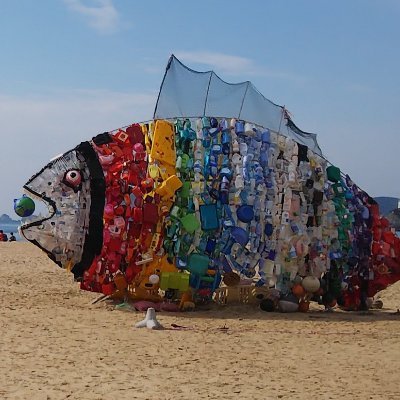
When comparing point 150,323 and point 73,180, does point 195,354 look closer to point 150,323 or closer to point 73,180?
point 150,323

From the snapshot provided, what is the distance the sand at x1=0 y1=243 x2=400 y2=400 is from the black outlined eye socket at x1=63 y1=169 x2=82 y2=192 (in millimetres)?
1895

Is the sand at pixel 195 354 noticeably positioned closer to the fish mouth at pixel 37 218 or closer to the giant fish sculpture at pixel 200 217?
the giant fish sculpture at pixel 200 217

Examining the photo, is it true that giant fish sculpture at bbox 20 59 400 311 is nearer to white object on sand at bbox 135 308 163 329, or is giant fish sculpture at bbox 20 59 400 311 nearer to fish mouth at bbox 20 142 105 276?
fish mouth at bbox 20 142 105 276

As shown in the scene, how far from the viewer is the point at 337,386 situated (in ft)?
22.7

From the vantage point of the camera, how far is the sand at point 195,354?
6621 millimetres

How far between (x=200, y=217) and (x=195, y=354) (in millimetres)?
3640

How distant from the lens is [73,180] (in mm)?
11336

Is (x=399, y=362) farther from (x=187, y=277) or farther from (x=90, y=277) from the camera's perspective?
(x=90, y=277)

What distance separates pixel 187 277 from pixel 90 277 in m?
1.50

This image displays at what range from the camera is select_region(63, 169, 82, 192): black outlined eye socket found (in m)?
11.3

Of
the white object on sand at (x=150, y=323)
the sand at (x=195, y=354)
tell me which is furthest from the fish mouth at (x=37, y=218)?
the white object on sand at (x=150, y=323)

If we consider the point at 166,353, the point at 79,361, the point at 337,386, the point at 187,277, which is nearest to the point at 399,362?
the point at 337,386

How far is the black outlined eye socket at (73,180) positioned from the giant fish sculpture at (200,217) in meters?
0.02

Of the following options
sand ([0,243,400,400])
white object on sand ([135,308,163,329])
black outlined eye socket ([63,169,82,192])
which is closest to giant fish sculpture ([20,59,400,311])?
black outlined eye socket ([63,169,82,192])
